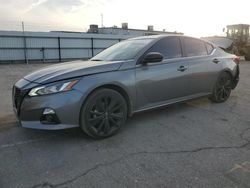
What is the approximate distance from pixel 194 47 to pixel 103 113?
248 centimetres

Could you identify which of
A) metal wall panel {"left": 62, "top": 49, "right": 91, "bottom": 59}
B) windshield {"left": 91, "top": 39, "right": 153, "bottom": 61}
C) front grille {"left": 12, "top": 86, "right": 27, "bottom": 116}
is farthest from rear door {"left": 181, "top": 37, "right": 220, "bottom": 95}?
metal wall panel {"left": 62, "top": 49, "right": 91, "bottom": 59}

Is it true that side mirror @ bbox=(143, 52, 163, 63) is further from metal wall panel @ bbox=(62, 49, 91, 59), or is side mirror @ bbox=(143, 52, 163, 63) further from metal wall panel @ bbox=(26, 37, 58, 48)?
metal wall panel @ bbox=(62, 49, 91, 59)

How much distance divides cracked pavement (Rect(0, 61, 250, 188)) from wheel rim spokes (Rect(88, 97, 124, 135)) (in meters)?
0.19

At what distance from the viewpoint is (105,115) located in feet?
11.2

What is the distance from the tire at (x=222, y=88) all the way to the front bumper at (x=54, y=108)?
3329mm

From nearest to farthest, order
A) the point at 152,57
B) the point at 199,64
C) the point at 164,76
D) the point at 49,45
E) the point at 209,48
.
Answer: the point at 152,57
the point at 164,76
the point at 199,64
the point at 209,48
the point at 49,45

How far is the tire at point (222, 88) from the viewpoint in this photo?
517cm

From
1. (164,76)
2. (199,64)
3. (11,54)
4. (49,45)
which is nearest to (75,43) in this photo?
(49,45)

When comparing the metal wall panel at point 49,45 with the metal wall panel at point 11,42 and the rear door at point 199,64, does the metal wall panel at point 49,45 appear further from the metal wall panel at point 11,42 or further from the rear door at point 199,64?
the rear door at point 199,64

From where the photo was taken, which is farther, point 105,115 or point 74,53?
point 74,53

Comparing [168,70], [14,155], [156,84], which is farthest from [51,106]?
[168,70]

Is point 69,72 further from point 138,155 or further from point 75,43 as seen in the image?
point 75,43

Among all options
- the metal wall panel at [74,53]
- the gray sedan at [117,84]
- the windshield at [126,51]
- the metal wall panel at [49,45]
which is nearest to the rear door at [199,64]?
the gray sedan at [117,84]

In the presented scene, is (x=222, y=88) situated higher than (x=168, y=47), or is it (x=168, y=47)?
(x=168, y=47)
